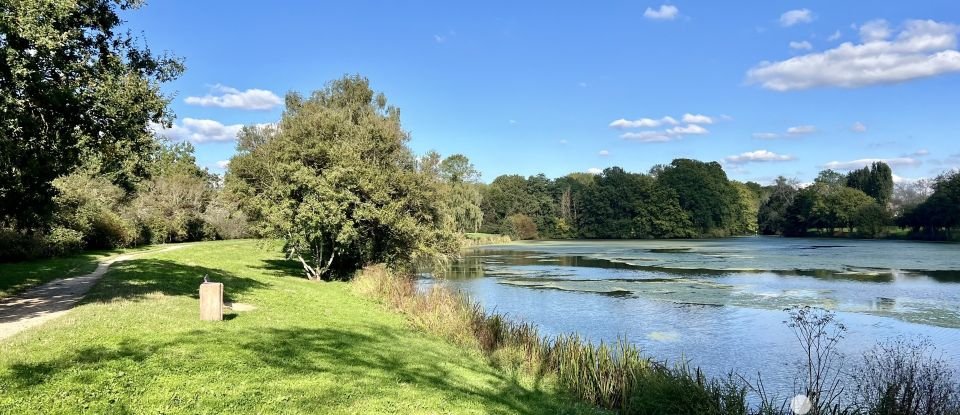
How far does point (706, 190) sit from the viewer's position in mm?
105250

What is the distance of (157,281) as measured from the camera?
54.6ft

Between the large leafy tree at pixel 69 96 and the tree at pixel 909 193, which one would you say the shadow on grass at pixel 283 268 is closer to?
the large leafy tree at pixel 69 96

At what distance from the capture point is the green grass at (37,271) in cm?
1452

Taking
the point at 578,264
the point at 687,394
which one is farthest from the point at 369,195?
the point at 578,264

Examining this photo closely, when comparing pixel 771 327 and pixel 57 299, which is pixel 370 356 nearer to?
pixel 57 299

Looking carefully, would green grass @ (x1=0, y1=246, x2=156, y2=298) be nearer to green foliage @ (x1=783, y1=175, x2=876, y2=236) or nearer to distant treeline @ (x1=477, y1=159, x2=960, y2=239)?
distant treeline @ (x1=477, y1=159, x2=960, y2=239)

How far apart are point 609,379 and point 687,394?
185 cm

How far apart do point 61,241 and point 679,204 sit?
95.8 meters

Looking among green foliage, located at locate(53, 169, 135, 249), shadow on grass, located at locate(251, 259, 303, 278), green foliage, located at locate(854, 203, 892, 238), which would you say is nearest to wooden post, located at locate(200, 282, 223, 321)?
shadow on grass, located at locate(251, 259, 303, 278)

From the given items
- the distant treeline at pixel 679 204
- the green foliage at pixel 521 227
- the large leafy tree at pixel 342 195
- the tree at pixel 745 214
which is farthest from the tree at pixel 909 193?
the large leafy tree at pixel 342 195

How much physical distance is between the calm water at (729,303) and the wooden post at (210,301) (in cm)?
897

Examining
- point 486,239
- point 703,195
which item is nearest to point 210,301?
point 486,239

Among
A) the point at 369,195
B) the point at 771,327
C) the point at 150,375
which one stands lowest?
the point at 771,327

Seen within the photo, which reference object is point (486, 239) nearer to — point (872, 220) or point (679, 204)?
point (679, 204)
